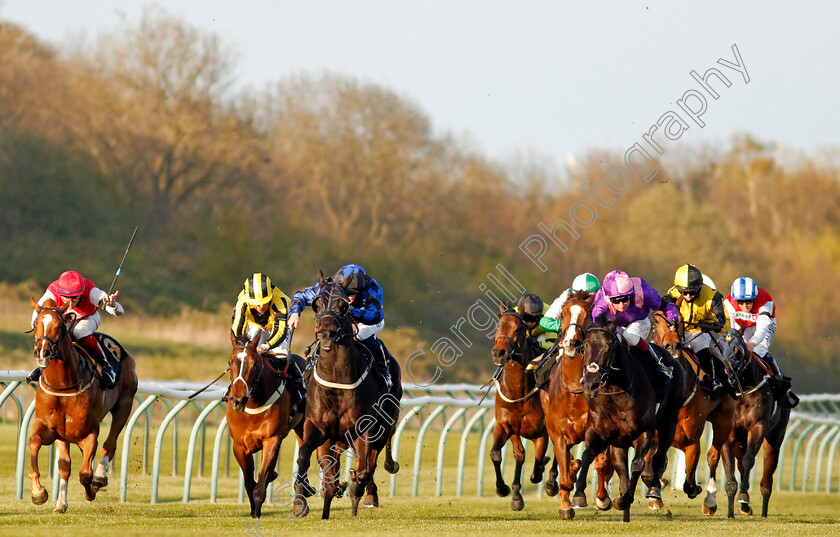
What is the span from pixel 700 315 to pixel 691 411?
0.87m

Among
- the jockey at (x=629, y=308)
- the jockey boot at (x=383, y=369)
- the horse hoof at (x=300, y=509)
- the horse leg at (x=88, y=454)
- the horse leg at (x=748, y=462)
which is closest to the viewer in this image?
the horse leg at (x=88, y=454)

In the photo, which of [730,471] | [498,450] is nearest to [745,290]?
[730,471]

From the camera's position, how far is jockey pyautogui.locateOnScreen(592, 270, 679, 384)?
828 centimetres

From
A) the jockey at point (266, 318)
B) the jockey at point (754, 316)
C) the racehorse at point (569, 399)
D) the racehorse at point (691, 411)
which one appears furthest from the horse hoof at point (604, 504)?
the jockey at point (754, 316)

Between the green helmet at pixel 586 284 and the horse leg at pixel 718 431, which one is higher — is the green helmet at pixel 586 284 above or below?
above

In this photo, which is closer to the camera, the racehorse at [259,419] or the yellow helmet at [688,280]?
the racehorse at [259,419]

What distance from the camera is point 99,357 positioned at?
26.9 feet

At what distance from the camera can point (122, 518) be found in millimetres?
7695

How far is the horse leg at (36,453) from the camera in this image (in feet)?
→ 24.7

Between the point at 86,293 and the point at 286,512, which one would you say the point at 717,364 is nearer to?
the point at 286,512

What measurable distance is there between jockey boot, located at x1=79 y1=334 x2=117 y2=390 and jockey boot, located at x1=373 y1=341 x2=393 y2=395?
174cm

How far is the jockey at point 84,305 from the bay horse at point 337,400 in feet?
4.31

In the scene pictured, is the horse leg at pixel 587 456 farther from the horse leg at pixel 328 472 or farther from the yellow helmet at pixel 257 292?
the yellow helmet at pixel 257 292

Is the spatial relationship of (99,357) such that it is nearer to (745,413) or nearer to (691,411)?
(691,411)
